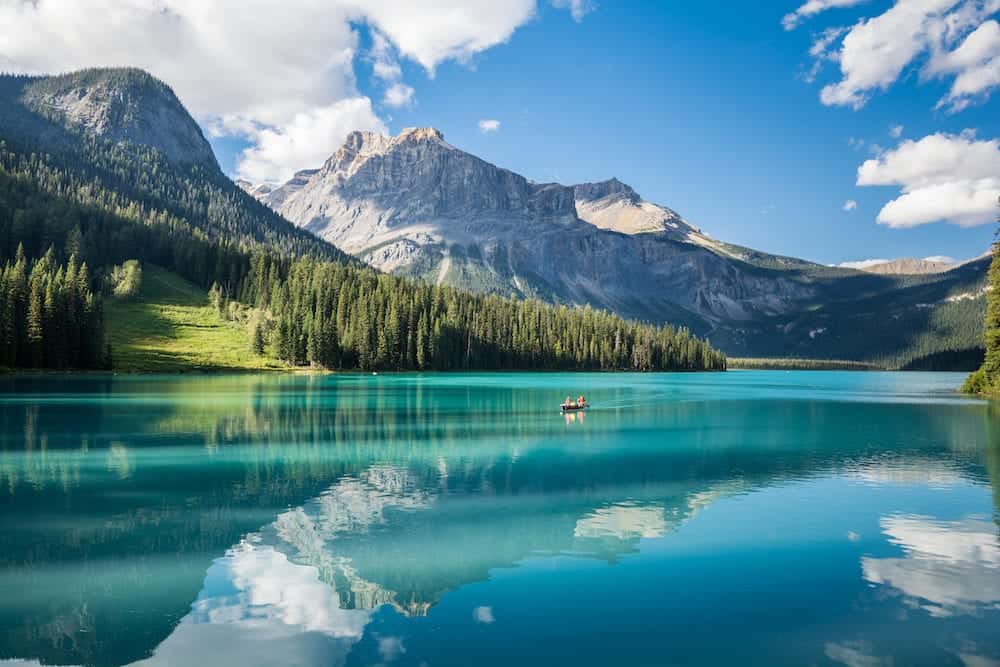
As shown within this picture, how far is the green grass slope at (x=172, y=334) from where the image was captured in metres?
127

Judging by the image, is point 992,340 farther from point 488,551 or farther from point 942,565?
point 488,551

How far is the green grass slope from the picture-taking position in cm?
12700

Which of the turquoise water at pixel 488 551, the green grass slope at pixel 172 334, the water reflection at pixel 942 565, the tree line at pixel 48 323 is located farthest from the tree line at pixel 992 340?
the tree line at pixel 48 323

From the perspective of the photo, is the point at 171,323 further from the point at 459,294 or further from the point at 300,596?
the point at 300,596

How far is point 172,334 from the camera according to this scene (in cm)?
14800

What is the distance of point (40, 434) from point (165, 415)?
11.8 metres

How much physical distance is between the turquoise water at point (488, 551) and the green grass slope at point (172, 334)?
88.7 meters

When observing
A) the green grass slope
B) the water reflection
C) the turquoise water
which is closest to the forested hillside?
the green grass slope

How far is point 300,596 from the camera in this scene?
1565 cm

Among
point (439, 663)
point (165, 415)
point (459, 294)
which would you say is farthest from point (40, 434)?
point (459, 294)

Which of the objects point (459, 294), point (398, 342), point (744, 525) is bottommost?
point (744, 525)

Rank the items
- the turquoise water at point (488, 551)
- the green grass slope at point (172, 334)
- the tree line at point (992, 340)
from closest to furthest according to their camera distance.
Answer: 1. the turquoise water at point (488, 551)
2. the tree line at point (992, 340)
3. the green grass slope at point (172, 334)

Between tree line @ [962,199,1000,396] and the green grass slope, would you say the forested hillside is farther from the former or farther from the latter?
tree line @ [962,199,1000,396]

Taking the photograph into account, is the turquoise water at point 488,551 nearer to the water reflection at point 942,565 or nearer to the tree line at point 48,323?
the water reflection at point 942,565
